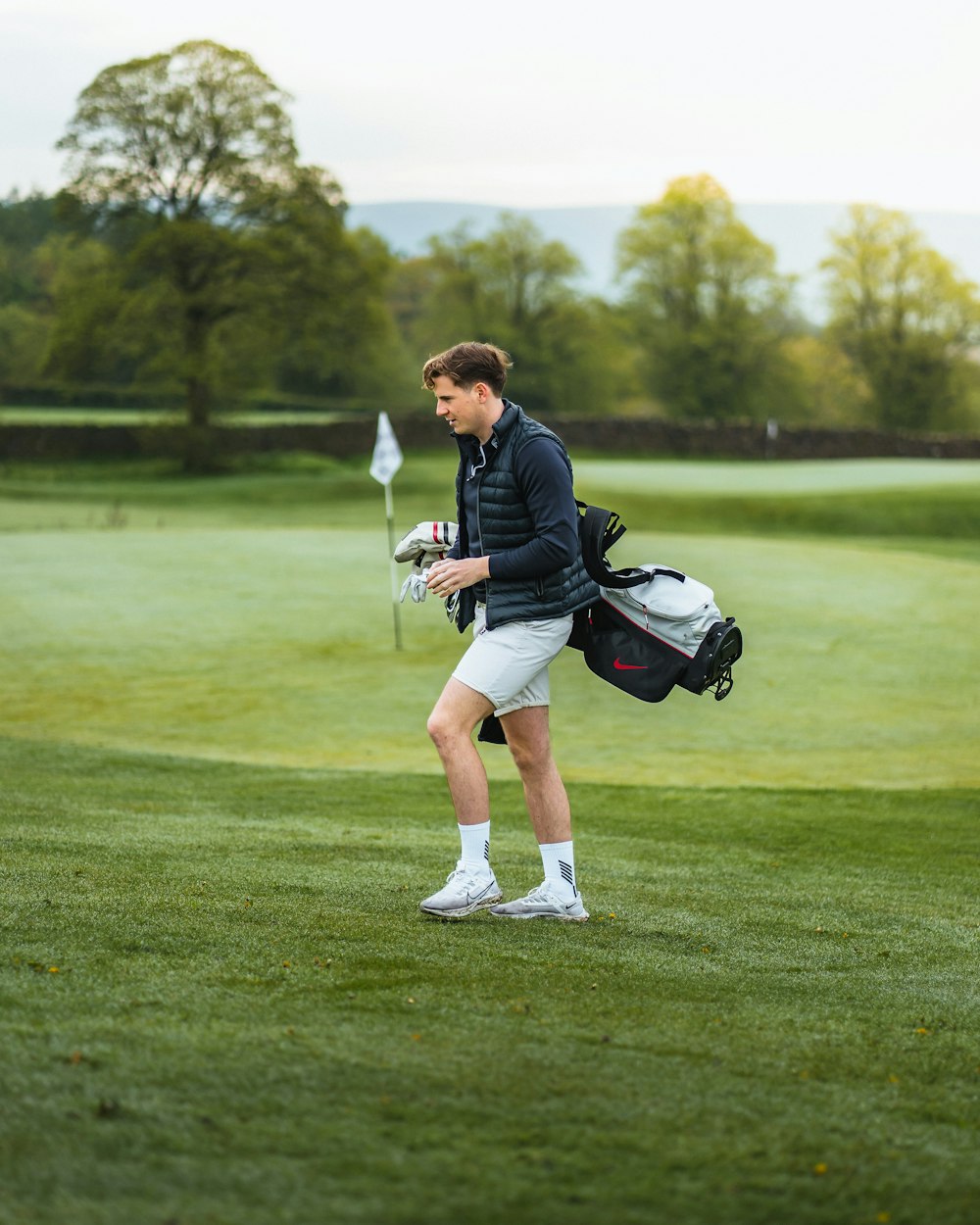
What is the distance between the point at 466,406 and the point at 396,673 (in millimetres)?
8618

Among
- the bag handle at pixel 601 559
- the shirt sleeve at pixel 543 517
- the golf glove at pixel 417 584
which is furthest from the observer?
the golf glove at pixel 417 584

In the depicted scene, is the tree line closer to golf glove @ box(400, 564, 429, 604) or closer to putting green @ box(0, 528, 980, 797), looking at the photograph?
putting green @ box(0, 528, 980, 797)

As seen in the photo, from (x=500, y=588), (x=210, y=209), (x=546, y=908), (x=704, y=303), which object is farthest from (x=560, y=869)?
(x=704, y=303)

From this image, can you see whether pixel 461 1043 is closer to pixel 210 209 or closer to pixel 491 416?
pixel 491 416

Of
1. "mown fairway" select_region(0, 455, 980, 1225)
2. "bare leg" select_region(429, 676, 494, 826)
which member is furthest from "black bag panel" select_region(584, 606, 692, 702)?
"mown fairway" select_region(0, 455, 980, 1225)

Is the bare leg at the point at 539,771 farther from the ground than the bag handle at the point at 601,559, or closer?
closer

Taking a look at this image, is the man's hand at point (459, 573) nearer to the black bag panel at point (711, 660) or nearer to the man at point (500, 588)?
the man at point (500, 588)

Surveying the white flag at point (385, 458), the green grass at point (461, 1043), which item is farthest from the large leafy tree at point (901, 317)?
the green grass at point (461, 1043)

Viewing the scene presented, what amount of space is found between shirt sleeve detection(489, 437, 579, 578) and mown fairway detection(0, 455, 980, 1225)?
1.27 meters

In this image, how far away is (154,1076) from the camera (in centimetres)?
325

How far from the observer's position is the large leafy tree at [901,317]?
7938 centimetres

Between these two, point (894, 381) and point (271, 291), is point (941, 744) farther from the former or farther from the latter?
point (894, 381)

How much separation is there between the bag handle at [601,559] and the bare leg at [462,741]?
624 mm

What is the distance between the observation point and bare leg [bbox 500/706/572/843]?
5.27 meters
